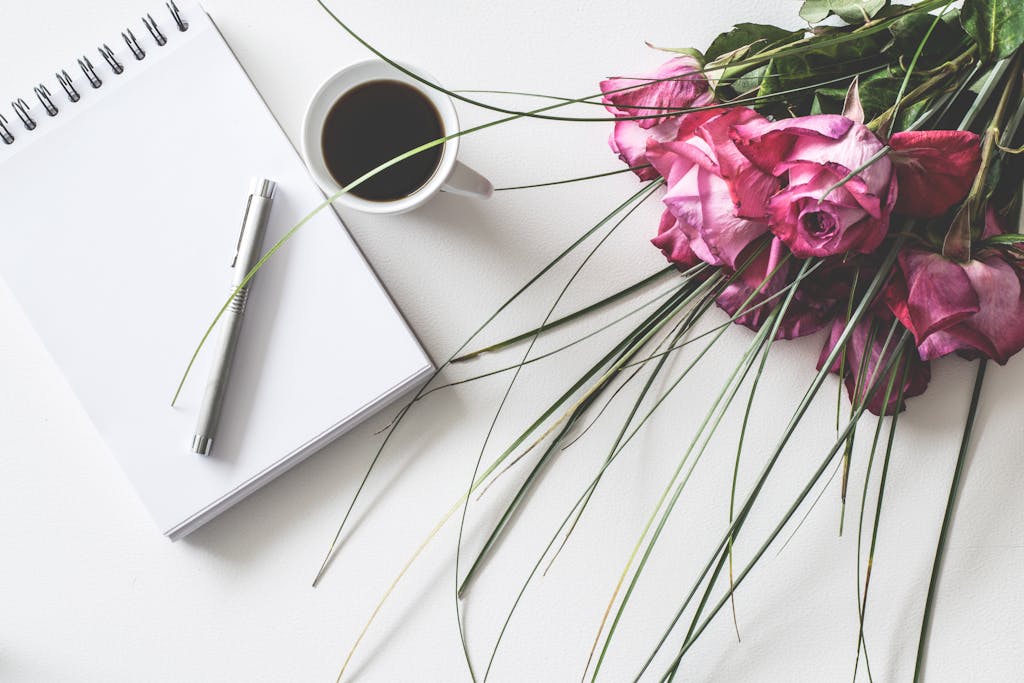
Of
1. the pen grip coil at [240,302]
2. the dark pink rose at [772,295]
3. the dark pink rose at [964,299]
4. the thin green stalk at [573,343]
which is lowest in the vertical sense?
the dark pink rose at [964,299]

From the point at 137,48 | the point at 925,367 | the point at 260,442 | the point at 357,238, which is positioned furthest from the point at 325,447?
the point at 925,367

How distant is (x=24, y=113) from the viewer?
0.51m

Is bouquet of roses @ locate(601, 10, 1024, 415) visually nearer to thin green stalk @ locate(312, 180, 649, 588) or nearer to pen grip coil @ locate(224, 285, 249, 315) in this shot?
thin green stalk @ locate(312, 180, 649, 588)

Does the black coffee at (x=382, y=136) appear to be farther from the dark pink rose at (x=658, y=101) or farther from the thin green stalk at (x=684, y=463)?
the thin green stalk at (x=684, y=463)

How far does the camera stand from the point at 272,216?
0.51 metres

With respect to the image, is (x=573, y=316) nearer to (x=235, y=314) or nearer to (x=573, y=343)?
(x=573, y=343)

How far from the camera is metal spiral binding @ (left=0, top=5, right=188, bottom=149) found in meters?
0.51

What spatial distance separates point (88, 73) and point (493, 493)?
393 millimetres

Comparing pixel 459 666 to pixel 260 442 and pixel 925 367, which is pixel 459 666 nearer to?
pixel 260 442

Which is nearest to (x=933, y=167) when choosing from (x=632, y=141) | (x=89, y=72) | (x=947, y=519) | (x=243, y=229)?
(x=632, y=141)

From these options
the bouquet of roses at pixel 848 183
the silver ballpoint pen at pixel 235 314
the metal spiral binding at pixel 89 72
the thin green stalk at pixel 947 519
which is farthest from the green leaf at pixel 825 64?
the metal spiral binding at pixel 89 72

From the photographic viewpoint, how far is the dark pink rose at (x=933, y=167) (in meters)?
0.33

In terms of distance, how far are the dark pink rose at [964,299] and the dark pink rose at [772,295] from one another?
0.06m

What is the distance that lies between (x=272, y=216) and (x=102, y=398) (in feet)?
0.56
